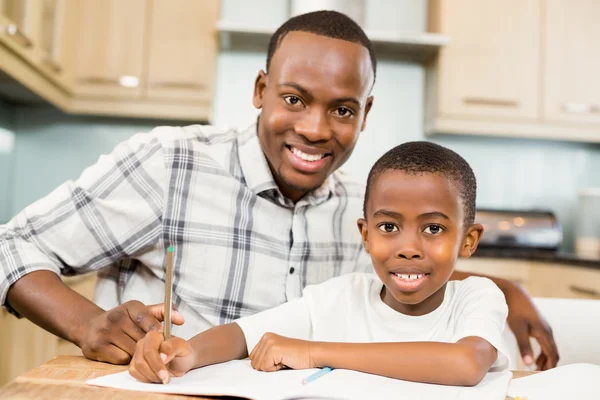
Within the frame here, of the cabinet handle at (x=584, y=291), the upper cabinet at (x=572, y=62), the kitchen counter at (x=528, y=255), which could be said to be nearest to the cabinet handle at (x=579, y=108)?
the upper cabinet at (x=572, y=62)

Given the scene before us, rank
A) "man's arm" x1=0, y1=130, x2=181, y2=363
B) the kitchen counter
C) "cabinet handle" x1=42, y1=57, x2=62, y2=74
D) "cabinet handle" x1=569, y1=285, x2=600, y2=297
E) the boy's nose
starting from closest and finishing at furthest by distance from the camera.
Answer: the boy's nose
"man's arm" x1=0, y1=130, x2=181, y2=363
"cabinet handle" x1=569, y1=285, x2=600, y2=297
"cabinet handle" x1=42, y1=57, x2=62, y2=74
the kitchen counter

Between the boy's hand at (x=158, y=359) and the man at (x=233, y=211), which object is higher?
the man at (x=233, y=211)

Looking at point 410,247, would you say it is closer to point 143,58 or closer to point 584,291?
point 584,291

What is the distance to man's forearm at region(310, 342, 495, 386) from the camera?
0.67m

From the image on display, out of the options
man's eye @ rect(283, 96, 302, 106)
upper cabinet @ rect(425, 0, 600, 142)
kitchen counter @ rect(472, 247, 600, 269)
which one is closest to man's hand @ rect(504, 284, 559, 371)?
man's eye @ rect(283, 96, 302, 106)

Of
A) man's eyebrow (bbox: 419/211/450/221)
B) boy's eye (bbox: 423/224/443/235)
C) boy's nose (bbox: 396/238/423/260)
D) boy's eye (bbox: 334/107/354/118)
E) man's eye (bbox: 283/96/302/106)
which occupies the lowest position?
boy's nose (bbox: 396/238/423/260)

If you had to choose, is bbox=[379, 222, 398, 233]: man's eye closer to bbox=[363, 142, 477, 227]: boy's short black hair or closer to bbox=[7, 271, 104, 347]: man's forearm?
bbox=[363, 142, 477, 227]: boy's short black hair

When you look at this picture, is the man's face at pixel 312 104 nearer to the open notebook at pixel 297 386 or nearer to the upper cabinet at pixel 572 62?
the open notebook at pixel 297 386

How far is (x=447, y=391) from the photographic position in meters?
0.61

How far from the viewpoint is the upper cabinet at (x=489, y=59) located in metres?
2.81

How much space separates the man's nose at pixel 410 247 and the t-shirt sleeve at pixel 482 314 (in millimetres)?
93

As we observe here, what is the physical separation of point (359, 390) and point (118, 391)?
0.22 metres

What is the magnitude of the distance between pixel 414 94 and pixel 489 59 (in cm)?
40

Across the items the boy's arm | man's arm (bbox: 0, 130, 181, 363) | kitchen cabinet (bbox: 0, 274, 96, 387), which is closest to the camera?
the boy's arm
